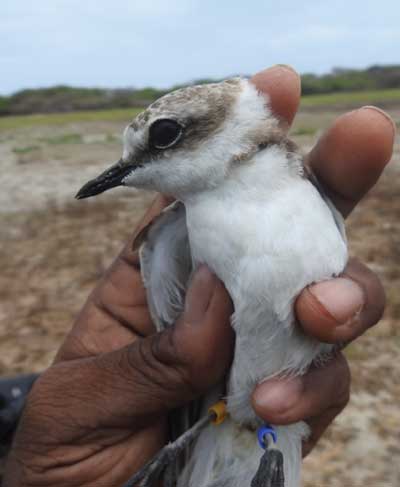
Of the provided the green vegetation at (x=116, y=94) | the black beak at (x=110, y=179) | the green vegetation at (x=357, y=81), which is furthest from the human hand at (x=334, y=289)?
the green vegetation at (x=357, y=81)

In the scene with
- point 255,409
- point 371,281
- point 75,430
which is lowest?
point 75,430

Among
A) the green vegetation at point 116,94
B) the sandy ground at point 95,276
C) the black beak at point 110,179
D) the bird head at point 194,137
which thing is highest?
the bird head at point 194,137

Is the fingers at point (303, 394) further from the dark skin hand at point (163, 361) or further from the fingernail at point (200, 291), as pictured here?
the fingernail at point (200, 291)

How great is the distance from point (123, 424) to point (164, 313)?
530mm

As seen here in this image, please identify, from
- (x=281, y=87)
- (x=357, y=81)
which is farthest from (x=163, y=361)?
(x=357, y=81)

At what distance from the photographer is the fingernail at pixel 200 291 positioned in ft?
7.87

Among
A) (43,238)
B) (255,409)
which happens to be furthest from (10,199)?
(255,409)

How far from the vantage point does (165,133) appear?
240cm

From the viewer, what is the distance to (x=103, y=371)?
8.65 feet

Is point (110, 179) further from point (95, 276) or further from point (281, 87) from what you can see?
A: point (95, 276)

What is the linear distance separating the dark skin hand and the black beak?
0.53 m

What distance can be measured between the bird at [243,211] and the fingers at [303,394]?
2.0 inches

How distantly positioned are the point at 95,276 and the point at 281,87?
409 centimetres

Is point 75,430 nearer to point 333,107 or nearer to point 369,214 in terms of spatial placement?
point 369,214
